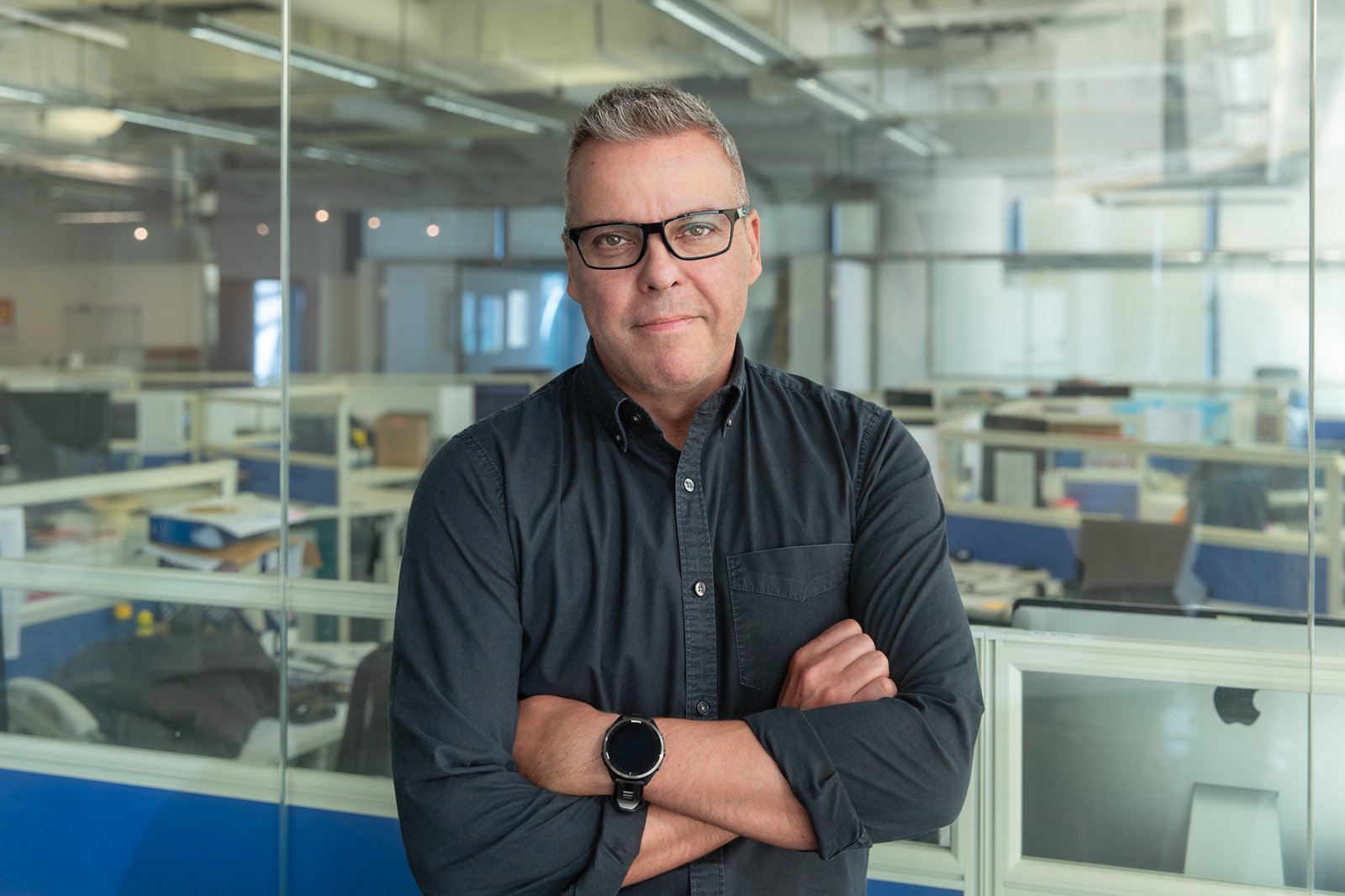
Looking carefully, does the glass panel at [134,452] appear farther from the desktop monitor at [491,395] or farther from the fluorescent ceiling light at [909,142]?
the fluorescent ceiling light at [909,142]

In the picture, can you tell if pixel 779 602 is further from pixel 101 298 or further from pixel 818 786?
pixel 101 298

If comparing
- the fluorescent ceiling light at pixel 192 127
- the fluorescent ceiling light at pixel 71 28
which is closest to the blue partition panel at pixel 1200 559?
the fluorescent ceiling light at pixel 71 28

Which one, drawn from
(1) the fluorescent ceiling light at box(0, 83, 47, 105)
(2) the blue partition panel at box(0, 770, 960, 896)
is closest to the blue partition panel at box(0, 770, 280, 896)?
(2) the blue partition panel at box(0, 770, 960, 896)

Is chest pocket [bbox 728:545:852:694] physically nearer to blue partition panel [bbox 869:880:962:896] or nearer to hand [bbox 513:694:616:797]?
hand [bbox 513:694:616:797]

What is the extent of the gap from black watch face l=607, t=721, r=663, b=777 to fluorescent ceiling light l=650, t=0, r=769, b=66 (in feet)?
12.3

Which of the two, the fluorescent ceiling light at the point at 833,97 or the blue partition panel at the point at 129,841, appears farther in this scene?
the fluorescent ceiling light at the point at 833,97

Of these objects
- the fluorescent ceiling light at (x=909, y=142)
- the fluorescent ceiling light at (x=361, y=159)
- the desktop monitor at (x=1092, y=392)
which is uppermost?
the fluorescent ceiling light at (x=909, y=142)

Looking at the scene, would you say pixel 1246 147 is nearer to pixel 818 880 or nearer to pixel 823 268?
pixel 823 268

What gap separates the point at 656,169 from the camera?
106 cm

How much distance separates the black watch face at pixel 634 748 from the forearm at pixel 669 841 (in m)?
0.05

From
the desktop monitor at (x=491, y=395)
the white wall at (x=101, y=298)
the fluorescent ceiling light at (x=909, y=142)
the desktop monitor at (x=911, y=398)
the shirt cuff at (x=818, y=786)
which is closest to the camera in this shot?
the shirt cuff at (x=818, y=786)

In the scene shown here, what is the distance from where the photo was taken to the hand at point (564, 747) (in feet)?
3.29

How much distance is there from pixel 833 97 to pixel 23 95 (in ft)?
15.4

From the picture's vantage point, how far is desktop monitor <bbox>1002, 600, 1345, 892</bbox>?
1391 millimetres
